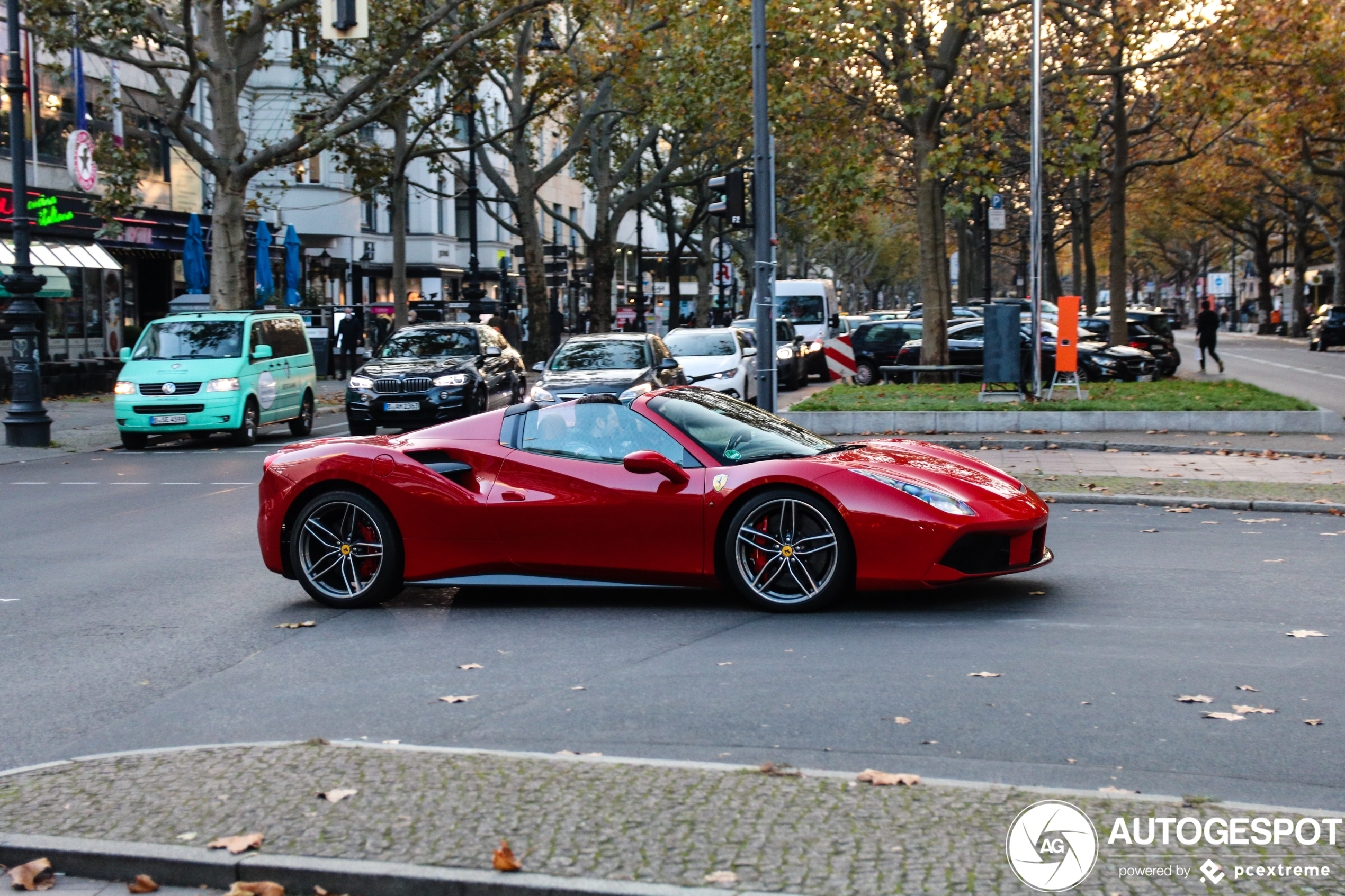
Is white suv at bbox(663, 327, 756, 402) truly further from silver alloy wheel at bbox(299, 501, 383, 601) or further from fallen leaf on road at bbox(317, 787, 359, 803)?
fallen leaf on road at bbox(317, 787, 359, 803)

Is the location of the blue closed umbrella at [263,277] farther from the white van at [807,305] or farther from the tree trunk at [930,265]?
the tree trunk at [930,265]

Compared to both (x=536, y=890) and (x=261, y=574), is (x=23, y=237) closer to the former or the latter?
(x=261, y=574)

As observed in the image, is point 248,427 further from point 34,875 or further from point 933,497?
point 34,875

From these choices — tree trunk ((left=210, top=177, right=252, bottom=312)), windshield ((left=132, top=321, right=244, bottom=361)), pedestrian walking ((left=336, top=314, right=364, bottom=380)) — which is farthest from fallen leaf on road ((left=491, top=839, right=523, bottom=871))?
pedestrian walking ((left=336, top=314, right=364, bottom=380))

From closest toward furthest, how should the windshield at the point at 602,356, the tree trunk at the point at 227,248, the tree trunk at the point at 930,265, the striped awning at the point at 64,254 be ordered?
the windshield at the point at 602,356 → the tree trunk at the point at 227,248 → the tree trunk at the point at 930,265 → the striped awning at the point at 64,254

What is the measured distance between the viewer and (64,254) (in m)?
32.8

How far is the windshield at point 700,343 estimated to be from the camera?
27062 millimetres

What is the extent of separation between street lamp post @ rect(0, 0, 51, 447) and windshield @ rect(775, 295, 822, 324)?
21357mm

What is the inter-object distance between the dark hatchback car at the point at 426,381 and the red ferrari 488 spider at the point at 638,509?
12414mm

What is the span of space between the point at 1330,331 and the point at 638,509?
47436 mm

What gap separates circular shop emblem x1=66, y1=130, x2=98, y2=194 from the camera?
2611cm


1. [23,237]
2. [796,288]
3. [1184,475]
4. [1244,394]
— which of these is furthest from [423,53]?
[1184,475]

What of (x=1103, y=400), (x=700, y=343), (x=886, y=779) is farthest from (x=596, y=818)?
(x=700, y=343)

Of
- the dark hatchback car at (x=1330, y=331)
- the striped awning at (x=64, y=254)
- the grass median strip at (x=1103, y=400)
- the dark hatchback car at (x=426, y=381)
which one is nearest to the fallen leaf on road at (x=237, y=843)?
the grass median strip at (x=1103, y=400)
